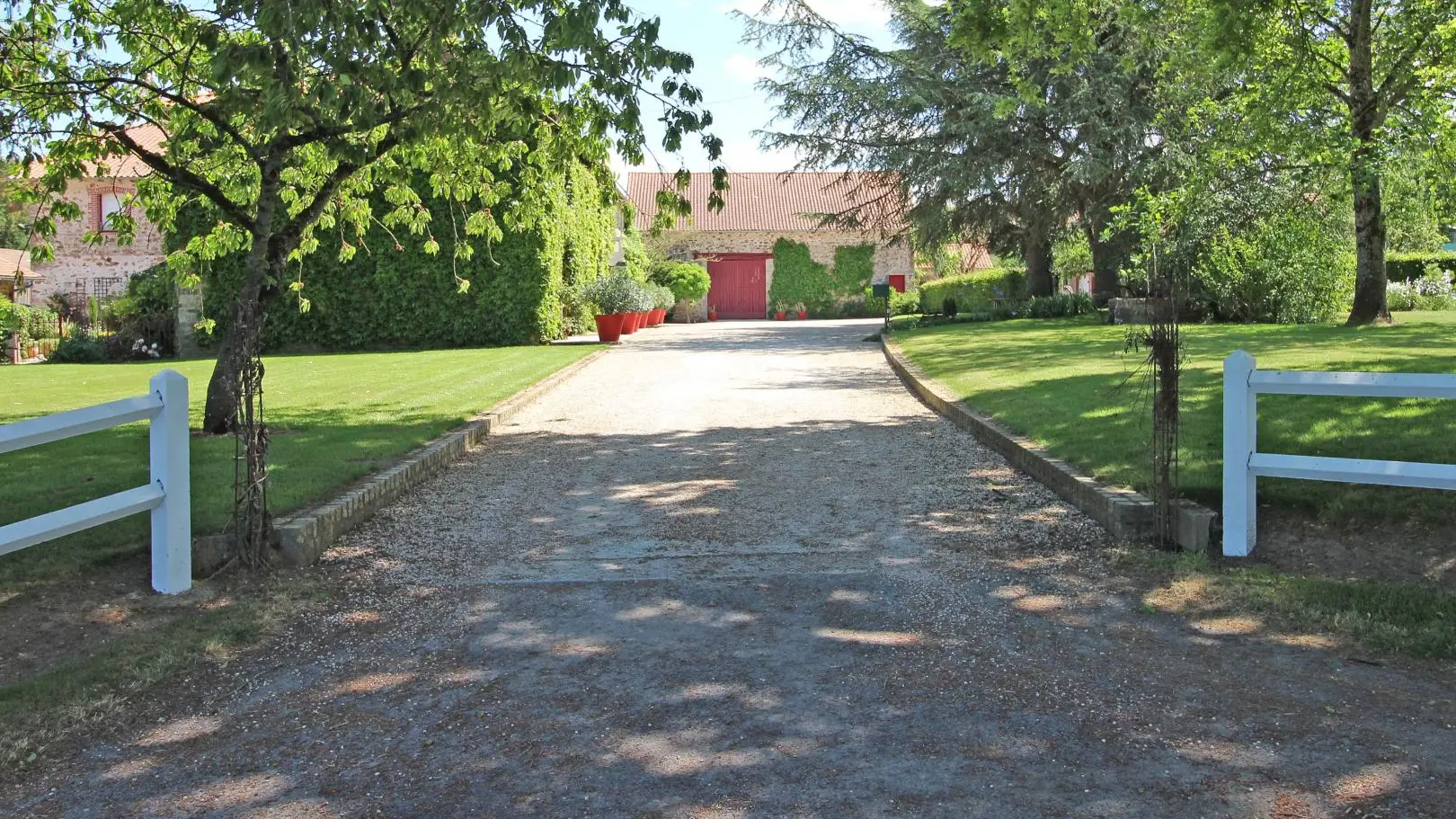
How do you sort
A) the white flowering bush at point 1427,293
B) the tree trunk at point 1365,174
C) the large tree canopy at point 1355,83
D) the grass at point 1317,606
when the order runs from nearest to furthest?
the grass at point 1317,606 → the large tree canopy at point 1355,83 → the tree trunk at point 1365,174 → the white flowering bush at point 1427,293

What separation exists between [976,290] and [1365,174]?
2023cm

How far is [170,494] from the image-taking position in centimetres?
541

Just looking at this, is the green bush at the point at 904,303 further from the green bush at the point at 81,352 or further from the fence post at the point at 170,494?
Result: the fence post at the point at 170,494

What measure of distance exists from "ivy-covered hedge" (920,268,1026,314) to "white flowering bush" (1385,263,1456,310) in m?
9.52

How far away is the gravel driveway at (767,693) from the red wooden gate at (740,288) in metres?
38.6

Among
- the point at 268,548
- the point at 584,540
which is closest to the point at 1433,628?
the point at 584,540

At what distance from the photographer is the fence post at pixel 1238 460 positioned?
5758mm

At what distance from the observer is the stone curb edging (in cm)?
595

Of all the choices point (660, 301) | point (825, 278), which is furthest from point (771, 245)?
point (660, 301)

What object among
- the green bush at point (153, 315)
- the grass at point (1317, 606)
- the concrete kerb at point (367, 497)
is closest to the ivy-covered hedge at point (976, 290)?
the green bush at point (153, 315)

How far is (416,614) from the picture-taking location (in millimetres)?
5199

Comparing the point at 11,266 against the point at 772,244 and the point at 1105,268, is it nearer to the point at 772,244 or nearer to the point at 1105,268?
the point at 772,244

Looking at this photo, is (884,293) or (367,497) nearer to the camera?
(367,497)

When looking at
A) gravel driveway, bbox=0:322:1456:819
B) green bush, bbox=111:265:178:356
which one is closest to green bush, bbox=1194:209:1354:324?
gravel driveway, bbox=0:322:1456:819
